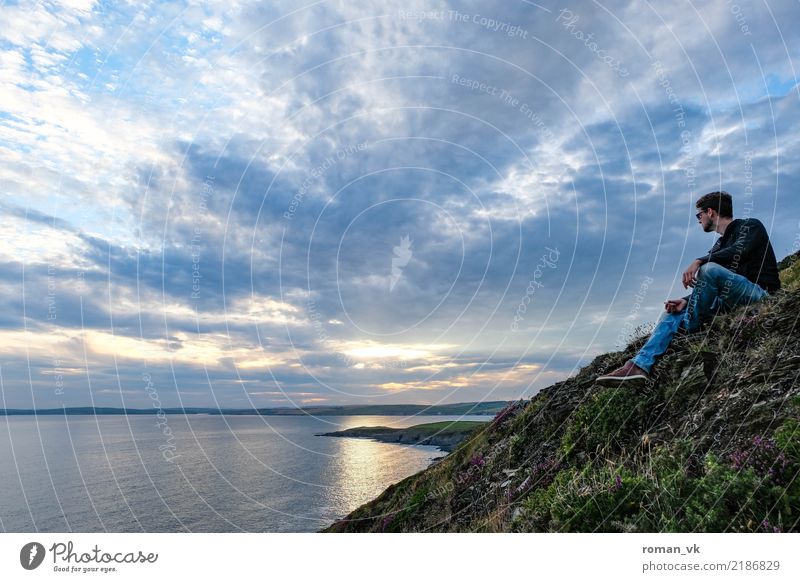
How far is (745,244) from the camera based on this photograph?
25.3 ft

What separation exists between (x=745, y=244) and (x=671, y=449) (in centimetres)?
379

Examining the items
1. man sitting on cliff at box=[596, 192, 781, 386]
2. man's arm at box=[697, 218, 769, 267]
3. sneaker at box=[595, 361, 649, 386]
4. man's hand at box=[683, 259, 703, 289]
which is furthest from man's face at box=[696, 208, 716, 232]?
sneaker at box=[595, 361, 649, 386]

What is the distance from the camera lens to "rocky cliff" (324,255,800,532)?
Result: 503cm

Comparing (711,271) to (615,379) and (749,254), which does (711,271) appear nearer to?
(749,254)

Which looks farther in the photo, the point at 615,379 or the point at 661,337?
the point at 615,379

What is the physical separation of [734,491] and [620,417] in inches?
128

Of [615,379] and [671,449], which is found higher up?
[615,379]

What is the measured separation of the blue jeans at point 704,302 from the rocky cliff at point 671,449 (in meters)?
0.24

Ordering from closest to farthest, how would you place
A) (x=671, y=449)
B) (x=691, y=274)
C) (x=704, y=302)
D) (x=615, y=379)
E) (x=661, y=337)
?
(x=671, y=449) < (x=691, y=274) < (x=704, y=302) < (x=661, y=337) < (x=615, y=379)

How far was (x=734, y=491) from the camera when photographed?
4.98 metres

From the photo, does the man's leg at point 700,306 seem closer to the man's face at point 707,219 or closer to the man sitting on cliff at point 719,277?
the man sitting on cliff at point 719,277

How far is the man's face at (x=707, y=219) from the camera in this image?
8.25 m

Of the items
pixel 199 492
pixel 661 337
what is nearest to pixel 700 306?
pixel 661 337
